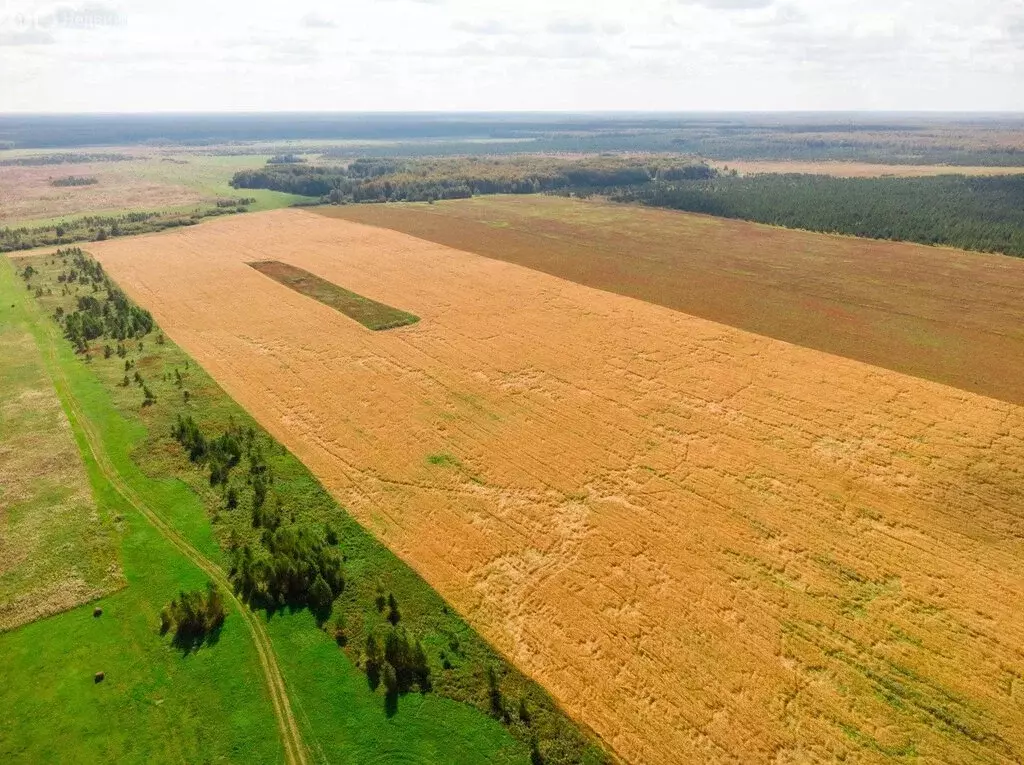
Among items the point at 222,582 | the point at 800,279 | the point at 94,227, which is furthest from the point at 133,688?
the point at 94,227

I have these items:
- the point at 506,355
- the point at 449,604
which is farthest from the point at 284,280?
the point at 449,604

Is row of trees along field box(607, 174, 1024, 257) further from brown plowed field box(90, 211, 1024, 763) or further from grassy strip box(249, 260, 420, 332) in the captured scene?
grassy strip box(249, 260, 420, 332)

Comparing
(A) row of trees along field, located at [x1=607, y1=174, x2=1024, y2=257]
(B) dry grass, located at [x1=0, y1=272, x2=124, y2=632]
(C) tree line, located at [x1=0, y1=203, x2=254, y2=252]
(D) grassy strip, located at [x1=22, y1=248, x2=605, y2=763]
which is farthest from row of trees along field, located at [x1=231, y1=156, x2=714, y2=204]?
(D) grassy strip, located at [x1=22, y1=248, x2=605, y2=763]

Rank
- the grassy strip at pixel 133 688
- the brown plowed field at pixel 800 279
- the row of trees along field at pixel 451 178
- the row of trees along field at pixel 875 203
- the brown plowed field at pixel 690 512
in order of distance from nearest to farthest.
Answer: the grassy strip at pixel 133 688 < the brown plowed field at pixel 690 512 < the brown plowed field at pixel 800 279 < the row of trees along field at pixel 875 203 < the row of trees along field at pixel 451 178

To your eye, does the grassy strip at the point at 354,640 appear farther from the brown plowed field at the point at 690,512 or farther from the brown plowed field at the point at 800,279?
the brown plowed field at the point at 800,279

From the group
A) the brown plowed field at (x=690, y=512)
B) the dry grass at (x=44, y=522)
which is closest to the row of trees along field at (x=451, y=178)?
the brown plowed field at (x=690, y=512)

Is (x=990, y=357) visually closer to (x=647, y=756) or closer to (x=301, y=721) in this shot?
(x=647, y=756)
